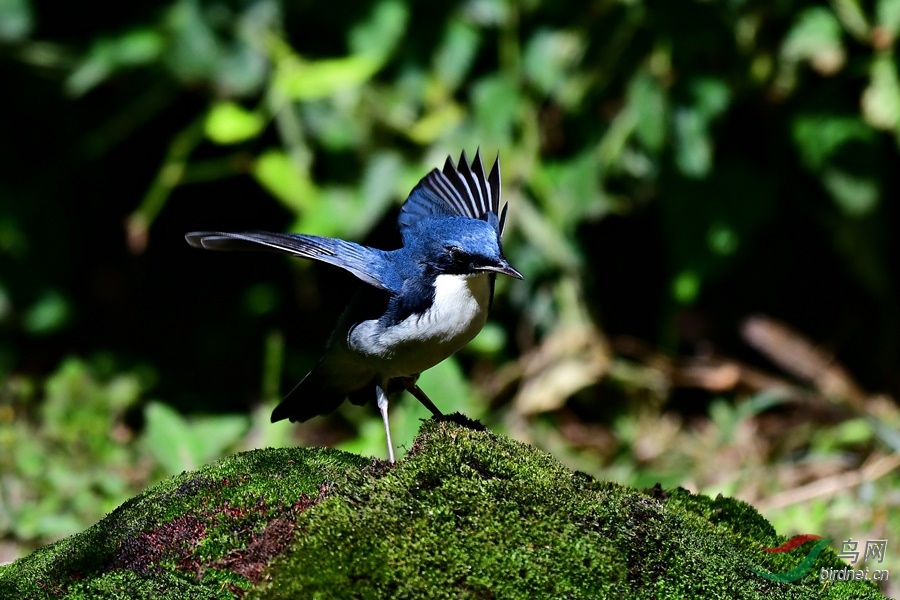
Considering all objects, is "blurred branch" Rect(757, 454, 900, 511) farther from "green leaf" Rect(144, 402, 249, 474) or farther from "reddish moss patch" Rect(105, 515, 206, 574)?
"reddish moss patch" Rect(105, 515, 206, 574)

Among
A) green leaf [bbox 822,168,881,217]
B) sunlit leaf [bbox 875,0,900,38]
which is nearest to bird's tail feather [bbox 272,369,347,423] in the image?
green leaf [bbox 822,168,881,217]

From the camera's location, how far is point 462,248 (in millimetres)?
3551

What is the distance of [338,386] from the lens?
410 centimetres

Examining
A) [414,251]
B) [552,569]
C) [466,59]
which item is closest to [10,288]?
[466,59]

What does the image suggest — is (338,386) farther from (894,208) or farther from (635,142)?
(894,208)

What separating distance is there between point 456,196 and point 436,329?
74 centimetres

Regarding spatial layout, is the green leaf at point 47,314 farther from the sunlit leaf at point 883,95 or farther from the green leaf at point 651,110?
the sunlit leaf at point 883,95

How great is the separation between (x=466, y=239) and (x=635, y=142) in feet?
9.21

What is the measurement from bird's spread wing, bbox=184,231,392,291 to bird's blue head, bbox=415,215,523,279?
6.9 inches

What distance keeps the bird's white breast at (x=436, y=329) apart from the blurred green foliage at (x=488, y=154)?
1.95 m

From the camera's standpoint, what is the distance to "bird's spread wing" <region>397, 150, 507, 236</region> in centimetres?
397

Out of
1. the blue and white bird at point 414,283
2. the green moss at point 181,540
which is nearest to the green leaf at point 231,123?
the blue and white bird at point 414,283

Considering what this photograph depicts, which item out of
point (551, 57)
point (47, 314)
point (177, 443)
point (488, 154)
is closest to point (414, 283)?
point (177, 443)

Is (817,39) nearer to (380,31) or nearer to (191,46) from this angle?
(380,31)
